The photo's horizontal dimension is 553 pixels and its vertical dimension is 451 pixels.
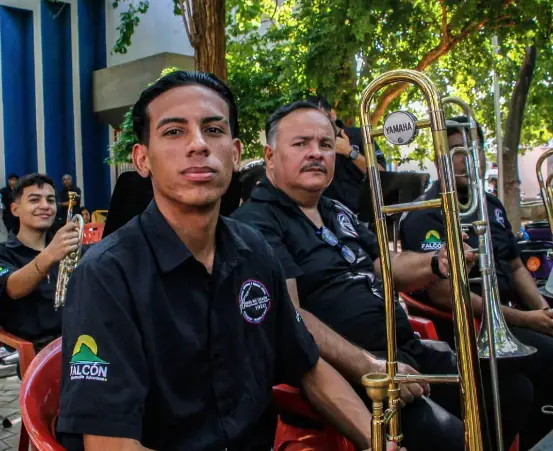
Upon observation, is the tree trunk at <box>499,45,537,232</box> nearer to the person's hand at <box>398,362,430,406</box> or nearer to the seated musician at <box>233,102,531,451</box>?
the seated musician at <box>233,102,531,451</box>

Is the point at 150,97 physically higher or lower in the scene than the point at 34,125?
lower

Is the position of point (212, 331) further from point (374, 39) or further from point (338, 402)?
point (374, 39)

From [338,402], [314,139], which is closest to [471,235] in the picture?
[314,139]

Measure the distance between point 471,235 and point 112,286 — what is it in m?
2.24

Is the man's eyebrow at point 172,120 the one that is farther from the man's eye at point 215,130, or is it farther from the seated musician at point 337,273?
the seated musician at point 337,273

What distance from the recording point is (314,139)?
2688 millimetres

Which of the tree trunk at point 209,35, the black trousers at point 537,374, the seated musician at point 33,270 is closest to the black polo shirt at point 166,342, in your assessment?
the black trousers at point 537,374

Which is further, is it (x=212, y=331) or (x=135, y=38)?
(x=135, y=38)

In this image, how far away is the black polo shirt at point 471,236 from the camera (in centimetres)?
312

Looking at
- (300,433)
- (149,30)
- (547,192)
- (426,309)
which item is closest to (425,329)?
(426,309)

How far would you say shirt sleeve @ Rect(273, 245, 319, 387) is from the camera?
1.78 m

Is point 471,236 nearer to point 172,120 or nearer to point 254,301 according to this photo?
point 254,301

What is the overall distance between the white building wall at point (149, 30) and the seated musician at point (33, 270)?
11.2 metres

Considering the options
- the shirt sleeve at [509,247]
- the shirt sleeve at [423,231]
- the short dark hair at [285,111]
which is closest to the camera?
the short dark hair at [285,111]
